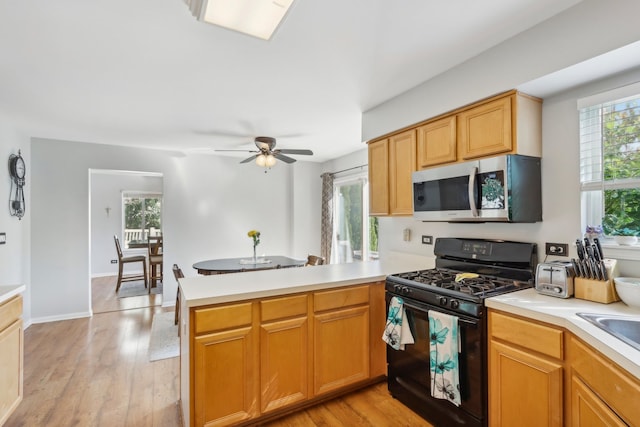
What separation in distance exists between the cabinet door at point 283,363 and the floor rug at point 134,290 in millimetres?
4570

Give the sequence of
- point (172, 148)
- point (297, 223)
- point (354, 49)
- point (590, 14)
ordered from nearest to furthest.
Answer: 1. point (590, 14)
2. point (354, 49)
3. point (172, 148)
4. point (297, 223)

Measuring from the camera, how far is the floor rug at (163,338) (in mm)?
3127

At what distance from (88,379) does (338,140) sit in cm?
368

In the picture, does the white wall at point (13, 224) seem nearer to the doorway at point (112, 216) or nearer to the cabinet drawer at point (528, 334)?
the doorway at point (112, 216)

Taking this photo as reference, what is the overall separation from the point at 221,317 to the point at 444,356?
1.31 m

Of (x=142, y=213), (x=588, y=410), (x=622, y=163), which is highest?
(x=622, y=163)

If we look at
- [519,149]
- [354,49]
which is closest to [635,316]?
[519,149]

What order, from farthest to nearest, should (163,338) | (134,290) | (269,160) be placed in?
(134,290) < (269,160) < (163,338)

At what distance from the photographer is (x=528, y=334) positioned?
152cm

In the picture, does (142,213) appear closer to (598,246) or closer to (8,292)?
(8,292)

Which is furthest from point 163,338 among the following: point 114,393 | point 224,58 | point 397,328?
point 224,58

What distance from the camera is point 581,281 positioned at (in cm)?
167

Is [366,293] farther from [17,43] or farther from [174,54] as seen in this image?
[17,43]

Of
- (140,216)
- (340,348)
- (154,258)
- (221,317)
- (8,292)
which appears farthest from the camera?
(140,216)
